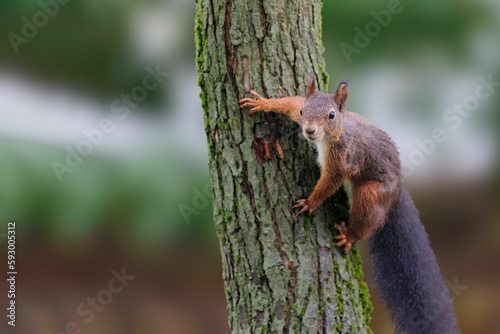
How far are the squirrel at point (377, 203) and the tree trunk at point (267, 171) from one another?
0.06m

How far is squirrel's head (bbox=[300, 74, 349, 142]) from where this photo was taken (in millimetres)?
1811

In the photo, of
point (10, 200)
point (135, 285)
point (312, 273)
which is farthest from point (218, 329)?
point (312, 273)

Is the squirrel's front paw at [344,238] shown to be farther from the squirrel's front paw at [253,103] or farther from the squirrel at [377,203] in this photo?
the squirrel's front paw at [253,103]

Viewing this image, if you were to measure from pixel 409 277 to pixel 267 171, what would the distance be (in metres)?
0.68

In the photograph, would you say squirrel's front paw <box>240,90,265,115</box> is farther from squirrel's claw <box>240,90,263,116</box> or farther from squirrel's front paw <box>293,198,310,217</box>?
squirrel's front paw <box>293,198,310,217</box>

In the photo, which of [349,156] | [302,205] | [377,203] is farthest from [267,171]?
[377,203]

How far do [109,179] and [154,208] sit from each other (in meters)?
0.32

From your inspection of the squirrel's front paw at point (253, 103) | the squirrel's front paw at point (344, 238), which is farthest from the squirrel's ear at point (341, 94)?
the squirrel's front paw at point (344, 238)

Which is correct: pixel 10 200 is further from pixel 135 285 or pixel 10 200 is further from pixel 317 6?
pixel 317 6

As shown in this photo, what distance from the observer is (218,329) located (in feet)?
11.9

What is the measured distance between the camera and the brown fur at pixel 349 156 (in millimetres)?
1853

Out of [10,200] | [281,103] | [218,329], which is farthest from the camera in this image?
[218,329]

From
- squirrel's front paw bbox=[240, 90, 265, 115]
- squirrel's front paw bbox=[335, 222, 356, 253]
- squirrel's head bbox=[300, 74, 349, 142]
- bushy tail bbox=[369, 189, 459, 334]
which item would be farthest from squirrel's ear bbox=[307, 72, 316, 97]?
bushy tail bbox=[369, 189, 459, 334]

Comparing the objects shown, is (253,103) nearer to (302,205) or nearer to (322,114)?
(322,114)
